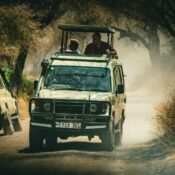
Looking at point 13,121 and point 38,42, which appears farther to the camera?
point 38,42

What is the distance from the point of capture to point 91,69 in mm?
18438

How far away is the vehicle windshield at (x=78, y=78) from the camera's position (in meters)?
18.0

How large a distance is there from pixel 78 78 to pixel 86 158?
299 centimetres

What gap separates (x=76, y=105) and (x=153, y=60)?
1478 inches

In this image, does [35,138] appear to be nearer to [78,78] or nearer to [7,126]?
[78,78]

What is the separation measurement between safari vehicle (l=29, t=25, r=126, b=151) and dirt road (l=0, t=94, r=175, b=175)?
1.36 feet

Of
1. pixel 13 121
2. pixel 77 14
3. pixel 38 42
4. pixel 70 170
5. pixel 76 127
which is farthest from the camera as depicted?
pixel 77 14

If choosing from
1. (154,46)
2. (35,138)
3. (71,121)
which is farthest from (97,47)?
(154,46)

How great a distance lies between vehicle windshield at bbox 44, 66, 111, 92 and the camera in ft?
59.0

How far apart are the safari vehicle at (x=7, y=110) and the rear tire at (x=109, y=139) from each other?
12.4 ft

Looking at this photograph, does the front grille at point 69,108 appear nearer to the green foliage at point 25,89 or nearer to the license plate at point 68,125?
the license plate at point 68,125

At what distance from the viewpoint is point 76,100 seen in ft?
55.7

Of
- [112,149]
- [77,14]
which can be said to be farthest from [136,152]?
[77,14]

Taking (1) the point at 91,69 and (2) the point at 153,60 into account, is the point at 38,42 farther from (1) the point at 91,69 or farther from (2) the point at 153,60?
(2) the point at 153,60
